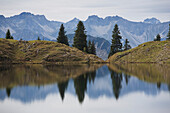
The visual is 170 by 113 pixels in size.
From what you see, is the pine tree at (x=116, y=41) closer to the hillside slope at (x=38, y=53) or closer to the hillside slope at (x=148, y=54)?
the hillside slope at (x=148, y=54)

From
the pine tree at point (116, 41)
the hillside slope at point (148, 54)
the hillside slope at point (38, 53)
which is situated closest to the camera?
the hillside slope at point (38, 53)

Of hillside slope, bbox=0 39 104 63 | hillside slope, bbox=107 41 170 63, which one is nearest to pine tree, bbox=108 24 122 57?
hillside slope, bbox=107 41 170 63

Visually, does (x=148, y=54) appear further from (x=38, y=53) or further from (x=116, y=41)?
(x=38, y=53)

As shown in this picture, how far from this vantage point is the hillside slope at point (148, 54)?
104650mm

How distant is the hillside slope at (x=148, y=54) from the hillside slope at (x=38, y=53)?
15019 mm

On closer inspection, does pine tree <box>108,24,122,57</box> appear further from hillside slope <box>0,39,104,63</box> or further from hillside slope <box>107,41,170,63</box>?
hillside slope <box>0,39,104,63</box>

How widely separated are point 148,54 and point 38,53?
56928 mm

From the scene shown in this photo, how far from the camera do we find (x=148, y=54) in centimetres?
11188

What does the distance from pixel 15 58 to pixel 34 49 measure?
446 inches

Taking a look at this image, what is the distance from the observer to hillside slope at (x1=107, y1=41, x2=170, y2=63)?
104650 mm

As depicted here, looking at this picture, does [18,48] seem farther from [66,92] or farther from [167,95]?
[167,95]

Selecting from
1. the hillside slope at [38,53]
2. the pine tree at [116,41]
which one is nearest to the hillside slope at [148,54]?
the pine tree at [116,41]

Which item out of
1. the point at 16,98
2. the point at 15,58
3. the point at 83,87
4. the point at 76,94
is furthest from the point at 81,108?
the point at 15,58

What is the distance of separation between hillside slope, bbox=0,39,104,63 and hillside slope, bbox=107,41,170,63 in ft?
49.3
